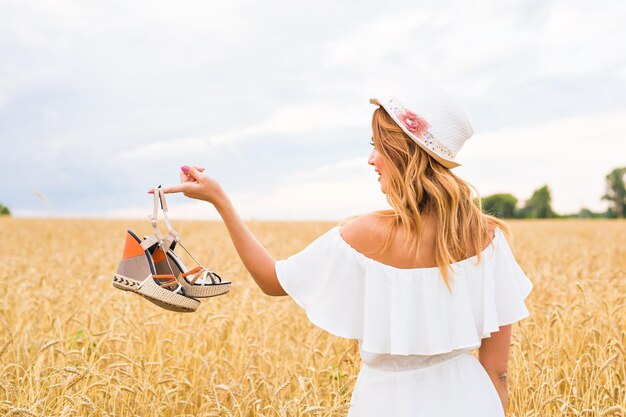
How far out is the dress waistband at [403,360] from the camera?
2.18 m

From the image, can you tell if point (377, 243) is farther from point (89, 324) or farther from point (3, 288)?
point (3, 288)

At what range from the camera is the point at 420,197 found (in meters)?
2.05

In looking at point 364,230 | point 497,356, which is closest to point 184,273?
point 364,230

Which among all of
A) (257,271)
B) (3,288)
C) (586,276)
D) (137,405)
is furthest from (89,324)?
(586,276)

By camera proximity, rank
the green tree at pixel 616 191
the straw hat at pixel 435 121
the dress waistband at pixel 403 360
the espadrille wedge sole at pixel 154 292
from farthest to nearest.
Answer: the green tree at pixel 616 191 < the dress waistband at pixel 403 360 < the straw hat at pixel 435 121 < the espadrille wedge sole at pixel 154 292

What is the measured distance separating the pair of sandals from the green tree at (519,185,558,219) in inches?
3239

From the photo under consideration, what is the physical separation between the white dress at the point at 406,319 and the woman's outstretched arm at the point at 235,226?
57 mm

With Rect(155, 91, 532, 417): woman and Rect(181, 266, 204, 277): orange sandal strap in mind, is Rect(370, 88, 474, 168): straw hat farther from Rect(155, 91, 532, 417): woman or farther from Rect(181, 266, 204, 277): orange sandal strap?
Rect(181, 266, 204, 277): orange sandal strap

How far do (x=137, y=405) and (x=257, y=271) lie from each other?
1.63m

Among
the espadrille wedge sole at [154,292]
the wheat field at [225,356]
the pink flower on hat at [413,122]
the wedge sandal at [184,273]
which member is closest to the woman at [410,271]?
the pink flower on hat at [413,122]

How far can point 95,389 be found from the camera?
10.6 ft

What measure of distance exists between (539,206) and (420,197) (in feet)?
286

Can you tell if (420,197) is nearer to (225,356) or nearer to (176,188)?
(176,188)

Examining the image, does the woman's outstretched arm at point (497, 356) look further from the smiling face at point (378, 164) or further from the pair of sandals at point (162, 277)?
the pair of sandals at point (162, 277)
